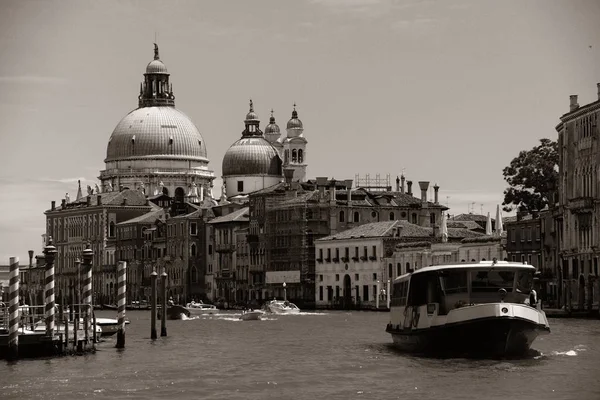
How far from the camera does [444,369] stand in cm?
4791

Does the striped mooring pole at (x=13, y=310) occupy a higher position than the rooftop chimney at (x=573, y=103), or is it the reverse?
the rooftop chimney at (x=573, y=103)

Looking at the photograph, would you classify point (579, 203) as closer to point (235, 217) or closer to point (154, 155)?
point (235, 217)

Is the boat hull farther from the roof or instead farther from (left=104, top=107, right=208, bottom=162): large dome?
(left=104, top=107, right=208, bottom=162): large dome

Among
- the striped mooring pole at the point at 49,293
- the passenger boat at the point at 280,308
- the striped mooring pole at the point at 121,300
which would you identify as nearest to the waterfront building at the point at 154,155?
the passenger boat at the point at 280,308

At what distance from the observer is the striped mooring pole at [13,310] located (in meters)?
49.5

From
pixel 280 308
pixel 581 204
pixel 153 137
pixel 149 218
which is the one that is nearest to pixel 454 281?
pixel 581 204

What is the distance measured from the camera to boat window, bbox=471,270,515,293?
5069 cm

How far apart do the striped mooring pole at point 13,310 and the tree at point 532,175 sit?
2629 inches

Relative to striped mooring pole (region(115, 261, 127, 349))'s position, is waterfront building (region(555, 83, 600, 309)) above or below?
above

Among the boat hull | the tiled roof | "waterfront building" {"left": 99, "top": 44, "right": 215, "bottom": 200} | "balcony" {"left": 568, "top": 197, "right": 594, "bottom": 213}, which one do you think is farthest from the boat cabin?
"waterfront building" {"left": 99, "top": 44, "right": 215, "bottom": 200}

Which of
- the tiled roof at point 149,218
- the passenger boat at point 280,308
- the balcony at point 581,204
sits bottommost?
the passenger boat at point 280,308

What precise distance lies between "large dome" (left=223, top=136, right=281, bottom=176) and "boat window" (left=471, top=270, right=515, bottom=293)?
5281 inches

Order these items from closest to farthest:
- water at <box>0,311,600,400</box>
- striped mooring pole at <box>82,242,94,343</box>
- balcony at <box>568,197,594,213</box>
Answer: water at <box>0,311,600,400</box>, striped mooring pole at <box>82,242,94,343</box>, balcony at <box>568,197,594,213</box>

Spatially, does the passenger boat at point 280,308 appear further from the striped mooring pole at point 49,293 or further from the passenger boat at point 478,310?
the passenger boat at point 478,310
